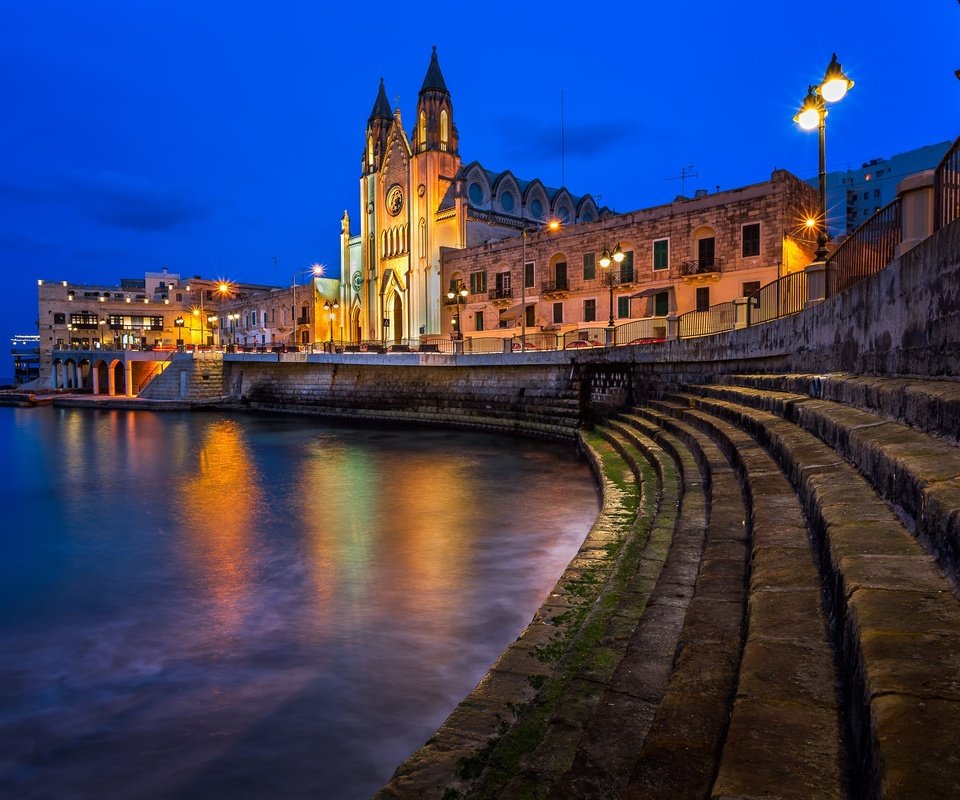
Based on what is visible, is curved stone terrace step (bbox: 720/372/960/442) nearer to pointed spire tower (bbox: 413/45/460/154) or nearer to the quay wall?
the quay wall

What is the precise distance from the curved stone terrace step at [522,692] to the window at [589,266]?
27970 millimetres

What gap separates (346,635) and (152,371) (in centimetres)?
5415

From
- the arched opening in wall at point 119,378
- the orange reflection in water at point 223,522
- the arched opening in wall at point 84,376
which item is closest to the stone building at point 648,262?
the orange reflection in water at point 223,522

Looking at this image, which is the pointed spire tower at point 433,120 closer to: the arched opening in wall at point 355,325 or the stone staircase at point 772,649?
the arched opening in wall at point 355,325

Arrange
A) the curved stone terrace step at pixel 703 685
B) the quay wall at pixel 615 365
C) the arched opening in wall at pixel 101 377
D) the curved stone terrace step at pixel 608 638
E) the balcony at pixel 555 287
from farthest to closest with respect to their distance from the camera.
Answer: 1. the arched opening in wall at pixel 101 377
2. the balcony at pixel 555 287
3. the quay wall at pixel 615 365
4. the curved stone terrace step at pixel 608 638
5. the curved stone terrace step at pixel 703 685

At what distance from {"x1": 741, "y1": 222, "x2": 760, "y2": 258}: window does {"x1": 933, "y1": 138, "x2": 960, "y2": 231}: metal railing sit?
23.1 meters

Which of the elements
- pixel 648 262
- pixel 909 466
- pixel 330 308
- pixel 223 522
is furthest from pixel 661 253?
pixel 330 308

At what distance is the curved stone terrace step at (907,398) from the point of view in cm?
373

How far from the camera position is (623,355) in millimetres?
20922

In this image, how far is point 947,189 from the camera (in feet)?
18.9

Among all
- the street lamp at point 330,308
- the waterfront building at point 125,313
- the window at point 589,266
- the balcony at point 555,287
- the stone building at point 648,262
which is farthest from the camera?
the waterfront building at point 125,313

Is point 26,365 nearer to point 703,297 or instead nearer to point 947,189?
point 703,297

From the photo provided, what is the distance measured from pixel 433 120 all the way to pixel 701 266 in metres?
26.9

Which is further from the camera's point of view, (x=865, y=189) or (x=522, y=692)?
(x=865, y=189)
